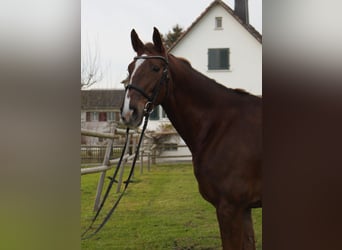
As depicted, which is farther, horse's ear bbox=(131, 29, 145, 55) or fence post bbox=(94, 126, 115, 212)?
fence post bbox=(94, 126, 115, 212)

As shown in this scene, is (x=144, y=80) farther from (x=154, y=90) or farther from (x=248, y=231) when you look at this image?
(x=248, y=231)

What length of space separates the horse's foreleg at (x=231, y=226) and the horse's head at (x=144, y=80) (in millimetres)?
474

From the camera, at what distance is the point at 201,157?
4.42 ft

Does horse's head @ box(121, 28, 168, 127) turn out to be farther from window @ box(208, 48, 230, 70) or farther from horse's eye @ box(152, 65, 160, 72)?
window @ box(208, 48, 230, 70)

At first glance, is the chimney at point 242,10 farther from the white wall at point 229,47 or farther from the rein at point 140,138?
the rein at point 140,138

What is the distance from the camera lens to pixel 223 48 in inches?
53.4

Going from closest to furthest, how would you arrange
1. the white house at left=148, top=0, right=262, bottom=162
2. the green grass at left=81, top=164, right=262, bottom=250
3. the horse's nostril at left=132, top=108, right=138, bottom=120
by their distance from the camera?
the horse's nostril at left=132, top=108, right=138, bottom=120
the white house at left=148, top=0, right=262, bottom=162
the green grass at left=81, top=164, right=262, bottom=250

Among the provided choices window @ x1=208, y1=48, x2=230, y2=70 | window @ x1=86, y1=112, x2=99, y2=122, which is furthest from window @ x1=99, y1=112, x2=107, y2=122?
window @ x1=208, y1=48, x2=230, y2=70

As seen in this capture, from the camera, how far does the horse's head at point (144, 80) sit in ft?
3.94

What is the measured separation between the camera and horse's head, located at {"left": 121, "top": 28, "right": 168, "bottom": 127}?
→ 3.94 ft

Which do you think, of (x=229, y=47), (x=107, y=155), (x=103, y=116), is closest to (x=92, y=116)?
(x=103, y=116)

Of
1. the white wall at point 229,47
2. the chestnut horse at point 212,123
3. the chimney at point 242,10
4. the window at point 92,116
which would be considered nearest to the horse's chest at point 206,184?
the chestnut horse at point 212,123
